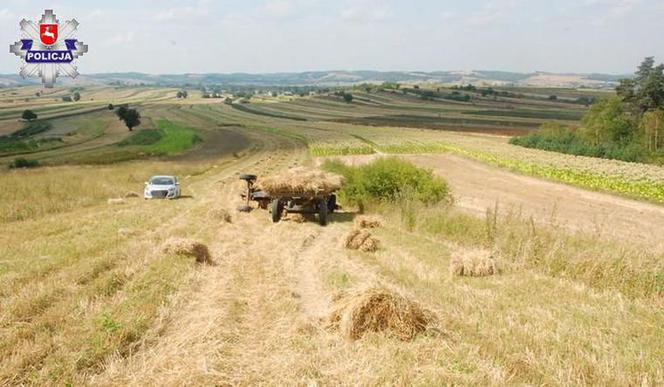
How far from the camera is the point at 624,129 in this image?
6681 centimetres

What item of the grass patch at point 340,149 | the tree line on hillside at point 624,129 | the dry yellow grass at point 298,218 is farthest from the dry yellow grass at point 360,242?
the tree line on hillside at point 624,129

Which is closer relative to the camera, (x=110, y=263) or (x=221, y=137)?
(x=110, y=263)

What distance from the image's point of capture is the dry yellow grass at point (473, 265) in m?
11.9

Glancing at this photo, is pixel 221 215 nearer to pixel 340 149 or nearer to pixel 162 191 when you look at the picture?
pixel 162 191

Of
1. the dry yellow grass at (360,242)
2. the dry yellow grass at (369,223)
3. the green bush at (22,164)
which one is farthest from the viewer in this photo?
the green bush at (22,164)

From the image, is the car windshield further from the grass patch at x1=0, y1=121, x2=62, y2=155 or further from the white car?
the grass patch at x1=0, y1=121, x2=62, y2=155

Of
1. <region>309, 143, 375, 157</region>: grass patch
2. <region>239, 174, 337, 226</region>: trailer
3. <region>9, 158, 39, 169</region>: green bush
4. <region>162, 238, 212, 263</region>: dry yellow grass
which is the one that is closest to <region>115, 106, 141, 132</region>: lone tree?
<region>9, 158, 39, 169</region>: green bush

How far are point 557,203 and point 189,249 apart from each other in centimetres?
2423

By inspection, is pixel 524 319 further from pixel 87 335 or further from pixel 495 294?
pixel 87 335

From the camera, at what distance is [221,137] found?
231ft

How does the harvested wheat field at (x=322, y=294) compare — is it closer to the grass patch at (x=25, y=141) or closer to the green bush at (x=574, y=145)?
the green bush at (x=574, y=145)

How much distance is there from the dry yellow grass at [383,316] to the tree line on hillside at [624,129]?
2088 inches

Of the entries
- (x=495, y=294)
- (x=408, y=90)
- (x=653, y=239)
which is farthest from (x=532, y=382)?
(x=408, y=90)

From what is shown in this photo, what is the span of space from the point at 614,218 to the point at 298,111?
3759 inches
